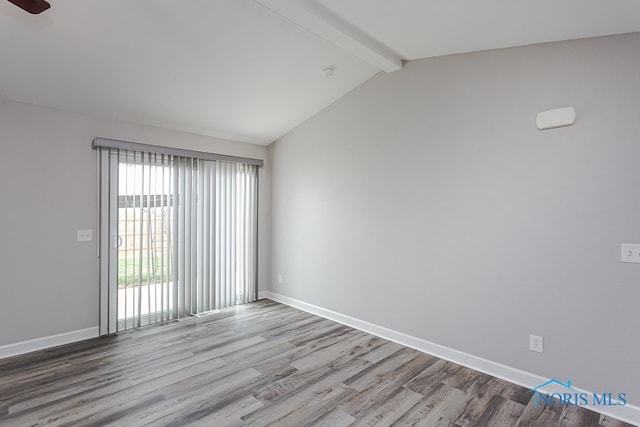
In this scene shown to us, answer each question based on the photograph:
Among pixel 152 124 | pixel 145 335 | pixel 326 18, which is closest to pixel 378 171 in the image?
pixel 326 18

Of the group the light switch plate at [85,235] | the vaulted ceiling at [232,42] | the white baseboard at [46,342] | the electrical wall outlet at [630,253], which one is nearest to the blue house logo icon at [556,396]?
the electrical wall outlet at [630,253]

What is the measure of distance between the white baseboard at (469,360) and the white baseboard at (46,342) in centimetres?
254

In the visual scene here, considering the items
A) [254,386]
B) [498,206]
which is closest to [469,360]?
[498,206]

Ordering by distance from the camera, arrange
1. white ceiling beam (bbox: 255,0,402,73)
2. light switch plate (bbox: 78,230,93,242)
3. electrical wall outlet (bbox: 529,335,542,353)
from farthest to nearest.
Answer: light switch plate (bbox: 78,230,93,242)
electrical wall outlet (bbox: 529,335,542,353)
white ceiling beam (bbox: 255,0,402,73)

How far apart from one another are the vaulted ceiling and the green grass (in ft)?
5.25

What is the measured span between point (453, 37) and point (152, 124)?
10.8 feet

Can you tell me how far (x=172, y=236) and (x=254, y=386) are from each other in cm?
220

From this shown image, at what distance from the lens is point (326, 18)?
2.46 meters

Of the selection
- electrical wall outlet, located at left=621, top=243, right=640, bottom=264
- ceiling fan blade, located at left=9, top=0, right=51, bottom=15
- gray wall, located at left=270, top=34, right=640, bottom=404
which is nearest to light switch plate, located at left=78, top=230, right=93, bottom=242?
ceiling fan blade, located at left=9, top=0, right=51, bottom=15

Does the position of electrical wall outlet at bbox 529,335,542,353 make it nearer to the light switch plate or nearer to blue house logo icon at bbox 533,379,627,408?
blue house logo icon at bbox 533,379,627,408

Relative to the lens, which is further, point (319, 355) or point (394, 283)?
point (394, 283)

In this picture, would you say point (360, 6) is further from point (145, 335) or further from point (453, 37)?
point (145, 335)

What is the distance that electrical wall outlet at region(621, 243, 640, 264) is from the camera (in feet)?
7.03

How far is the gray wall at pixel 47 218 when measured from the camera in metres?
2.98
